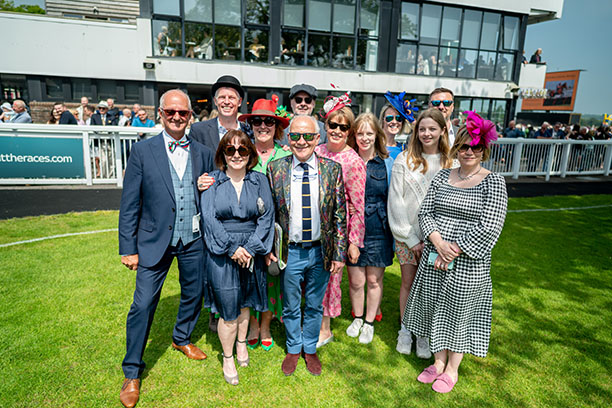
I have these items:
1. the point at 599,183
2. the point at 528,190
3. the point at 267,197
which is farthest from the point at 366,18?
the point at 267,197

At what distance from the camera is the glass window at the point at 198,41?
15.6 m

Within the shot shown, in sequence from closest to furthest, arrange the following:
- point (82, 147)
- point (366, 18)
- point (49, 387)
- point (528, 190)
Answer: point (49, 387), point (82, 147), point (528, 190), point (366, 18)

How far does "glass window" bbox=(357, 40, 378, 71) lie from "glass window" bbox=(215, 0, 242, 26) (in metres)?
5.64

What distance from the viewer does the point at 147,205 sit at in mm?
3033

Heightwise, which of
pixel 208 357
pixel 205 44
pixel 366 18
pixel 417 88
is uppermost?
pixel 366 18

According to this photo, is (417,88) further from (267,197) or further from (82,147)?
(267,197)

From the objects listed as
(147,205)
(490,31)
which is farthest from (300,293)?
(490,31)

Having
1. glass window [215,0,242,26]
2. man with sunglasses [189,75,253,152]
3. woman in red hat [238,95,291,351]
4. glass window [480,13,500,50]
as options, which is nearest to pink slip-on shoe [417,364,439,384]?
woman in red hat [238,95,291,351]

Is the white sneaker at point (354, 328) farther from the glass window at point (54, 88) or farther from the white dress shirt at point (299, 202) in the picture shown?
the glass window at point (54, 88)

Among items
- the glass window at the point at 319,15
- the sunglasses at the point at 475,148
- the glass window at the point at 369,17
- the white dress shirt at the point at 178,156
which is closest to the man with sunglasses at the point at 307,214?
the white dress shirt at the point at 178,156

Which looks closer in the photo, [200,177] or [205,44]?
[200,177]

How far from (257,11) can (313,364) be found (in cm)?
1611

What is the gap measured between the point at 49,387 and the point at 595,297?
635cm

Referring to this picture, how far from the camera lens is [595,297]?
5.07m
